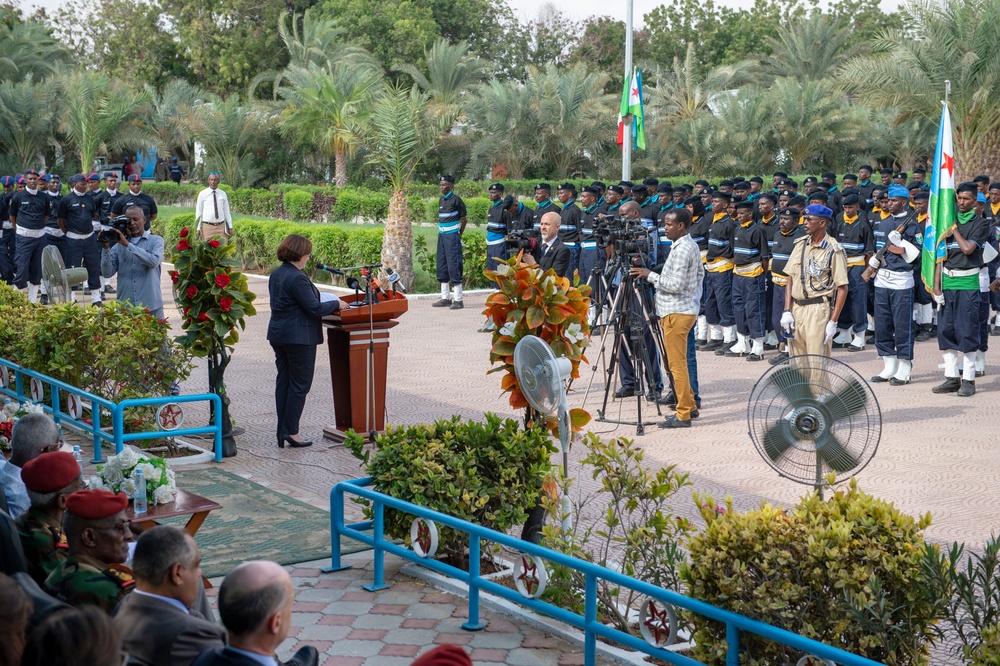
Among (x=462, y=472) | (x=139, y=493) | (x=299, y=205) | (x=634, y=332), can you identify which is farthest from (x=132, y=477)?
(x=299, y=205)

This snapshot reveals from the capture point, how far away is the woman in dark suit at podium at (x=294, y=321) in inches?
370

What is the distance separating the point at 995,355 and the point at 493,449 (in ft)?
32.4

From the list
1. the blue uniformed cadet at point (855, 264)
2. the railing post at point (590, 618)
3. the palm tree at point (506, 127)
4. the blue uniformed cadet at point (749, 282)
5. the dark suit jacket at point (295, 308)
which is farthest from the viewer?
the palm tree at point (506, 127)

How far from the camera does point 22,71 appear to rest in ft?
153

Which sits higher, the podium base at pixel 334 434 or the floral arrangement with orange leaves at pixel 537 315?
the floral arrangement with orange leaves at pixel 537 315

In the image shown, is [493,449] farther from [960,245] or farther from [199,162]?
[199,162]

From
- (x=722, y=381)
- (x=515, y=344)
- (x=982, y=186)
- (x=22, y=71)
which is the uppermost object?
(x=22, y=71)

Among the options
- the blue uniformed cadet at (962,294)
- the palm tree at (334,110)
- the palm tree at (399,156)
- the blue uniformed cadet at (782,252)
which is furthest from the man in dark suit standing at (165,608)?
the palm tree at (334,110)

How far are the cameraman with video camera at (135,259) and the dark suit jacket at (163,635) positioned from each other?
298 inches

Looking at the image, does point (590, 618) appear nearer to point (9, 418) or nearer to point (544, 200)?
point (9, 418)

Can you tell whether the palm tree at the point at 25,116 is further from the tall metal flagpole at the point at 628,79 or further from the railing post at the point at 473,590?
the railing post at the point at 473,590

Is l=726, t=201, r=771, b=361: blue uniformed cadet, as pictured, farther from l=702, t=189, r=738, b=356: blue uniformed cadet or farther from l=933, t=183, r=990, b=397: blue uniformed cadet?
l=933, t=183, r=990, b=397: blue uniformed cadet

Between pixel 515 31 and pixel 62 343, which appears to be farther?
pixel 515 31

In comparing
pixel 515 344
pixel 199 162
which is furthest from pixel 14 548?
pixel 199 162
